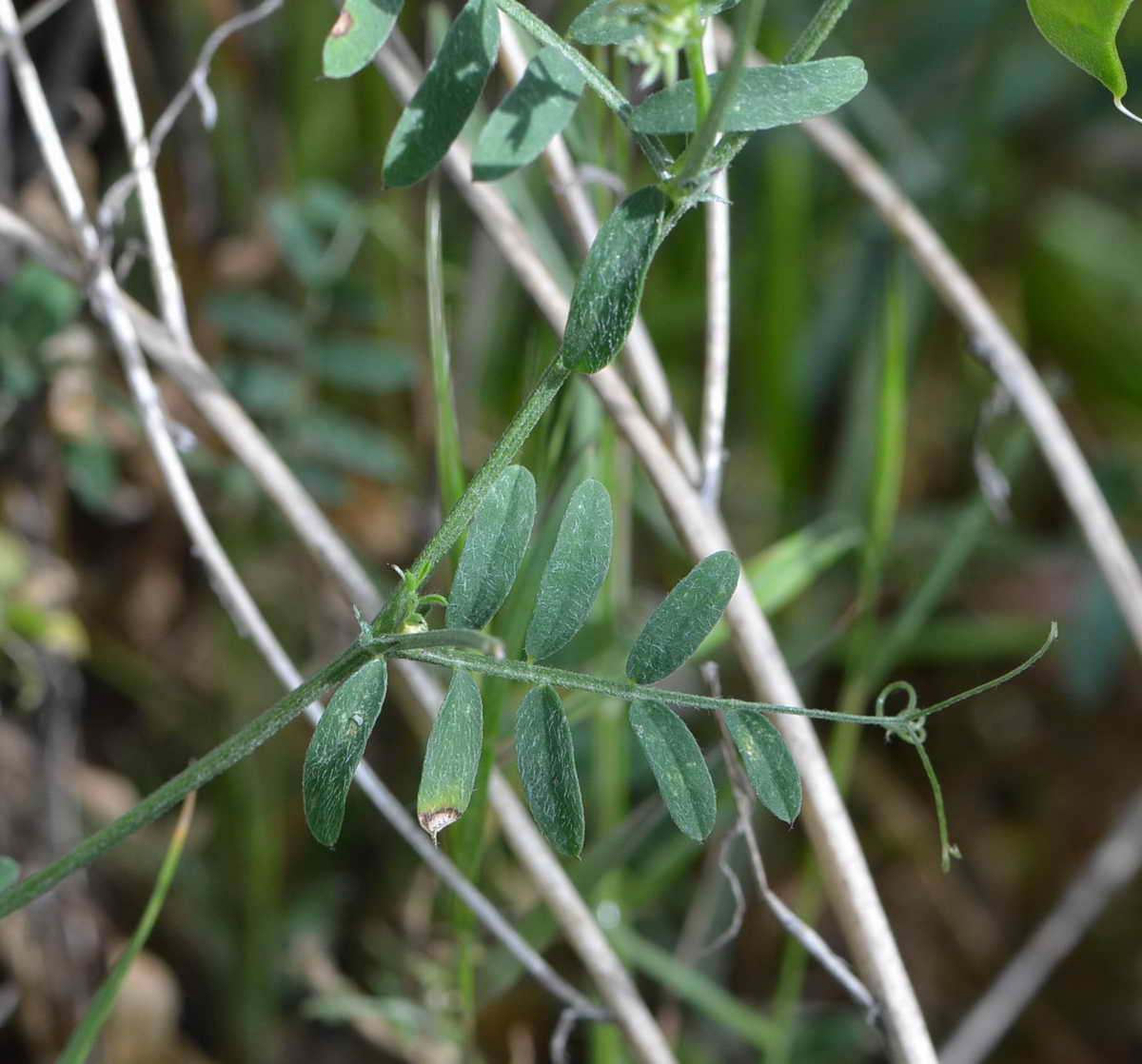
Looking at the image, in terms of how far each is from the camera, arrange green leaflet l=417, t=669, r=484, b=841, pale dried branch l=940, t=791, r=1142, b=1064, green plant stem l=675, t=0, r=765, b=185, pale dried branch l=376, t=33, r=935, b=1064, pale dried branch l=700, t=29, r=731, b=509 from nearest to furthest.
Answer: green plant stem l=675, t=0, r=765, b=185 → green leaflet l=417, t=669, r=484, b=841 → pale dried branch l=376, t=33, r=935, b=1064 → pale dried branch l=700, t=29, r=731, b=509 → pale dried branch l=940, t=791, r=1142, b=1064

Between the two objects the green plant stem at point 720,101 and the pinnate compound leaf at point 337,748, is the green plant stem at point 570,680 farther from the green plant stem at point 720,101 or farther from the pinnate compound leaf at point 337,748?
the green plant stem at point 720,101

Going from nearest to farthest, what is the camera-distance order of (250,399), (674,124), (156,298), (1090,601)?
(674,124), (250,399), (156,298), (1090,601)

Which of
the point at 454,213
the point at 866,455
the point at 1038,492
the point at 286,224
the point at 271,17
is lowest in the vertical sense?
the point at 1038,492

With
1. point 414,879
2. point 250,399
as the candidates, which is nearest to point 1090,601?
point 414,879

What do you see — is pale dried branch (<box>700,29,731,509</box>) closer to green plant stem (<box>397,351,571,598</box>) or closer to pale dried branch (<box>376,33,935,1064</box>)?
pale dried branch (<box>376,33,935,1064</box>)

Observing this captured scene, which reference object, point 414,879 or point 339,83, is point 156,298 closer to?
point 339,83

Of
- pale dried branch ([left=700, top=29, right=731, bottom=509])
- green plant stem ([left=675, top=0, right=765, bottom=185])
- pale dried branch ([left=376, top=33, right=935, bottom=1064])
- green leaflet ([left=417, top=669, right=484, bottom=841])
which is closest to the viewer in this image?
green plant stem ([left=675, top=0, right=765, bottom=185])

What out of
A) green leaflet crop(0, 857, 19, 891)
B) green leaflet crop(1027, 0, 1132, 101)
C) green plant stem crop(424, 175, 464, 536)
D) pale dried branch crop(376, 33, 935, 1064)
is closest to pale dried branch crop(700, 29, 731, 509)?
pale dried branch crop(376, 33, 935, 1064)
